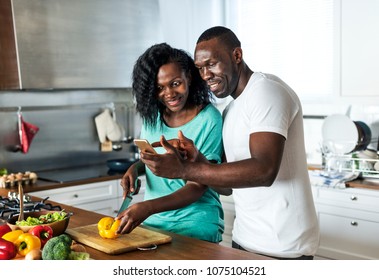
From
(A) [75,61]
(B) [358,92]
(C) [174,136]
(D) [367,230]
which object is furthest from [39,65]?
(D) [367,230]

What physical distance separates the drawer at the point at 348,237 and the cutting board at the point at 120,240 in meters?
1.78

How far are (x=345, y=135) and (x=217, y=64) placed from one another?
2017 millimetres

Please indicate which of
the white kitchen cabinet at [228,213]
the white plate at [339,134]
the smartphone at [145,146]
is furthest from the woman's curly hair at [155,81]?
the white kitchen cabinet at [228,213]

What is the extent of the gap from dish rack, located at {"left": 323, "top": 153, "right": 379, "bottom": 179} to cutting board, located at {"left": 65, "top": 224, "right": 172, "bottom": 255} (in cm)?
192

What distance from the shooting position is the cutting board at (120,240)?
1.66 meters

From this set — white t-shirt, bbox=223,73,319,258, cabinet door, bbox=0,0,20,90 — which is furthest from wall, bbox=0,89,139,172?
white t-shirt, bbox=223,73,319,258

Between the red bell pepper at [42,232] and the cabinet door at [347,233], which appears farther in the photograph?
the cabinet door at [347,233]

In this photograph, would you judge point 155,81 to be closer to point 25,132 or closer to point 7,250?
point 7,250

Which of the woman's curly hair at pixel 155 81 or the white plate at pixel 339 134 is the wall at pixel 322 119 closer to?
the white plate at pixel 339 134

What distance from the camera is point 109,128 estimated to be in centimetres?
421

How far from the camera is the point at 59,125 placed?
4.00 metres

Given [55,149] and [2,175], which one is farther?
[55,149]

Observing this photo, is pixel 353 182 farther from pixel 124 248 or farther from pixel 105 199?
pixel 124 248
